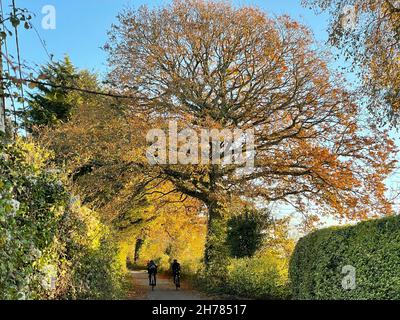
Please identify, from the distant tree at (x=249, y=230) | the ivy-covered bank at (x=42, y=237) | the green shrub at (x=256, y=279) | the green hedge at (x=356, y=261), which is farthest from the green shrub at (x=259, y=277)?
the ivy-covered bank at (x=42, y=237)

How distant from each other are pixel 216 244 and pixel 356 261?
1309 centimetres

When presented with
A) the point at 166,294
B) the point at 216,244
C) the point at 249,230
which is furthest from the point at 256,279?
the point at 166,294

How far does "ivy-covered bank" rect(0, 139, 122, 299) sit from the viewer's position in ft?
17.0

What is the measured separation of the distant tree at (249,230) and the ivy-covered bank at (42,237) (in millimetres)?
9421

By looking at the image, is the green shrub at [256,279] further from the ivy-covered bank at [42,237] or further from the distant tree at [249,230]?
the ivy-covered bank at [42,237]

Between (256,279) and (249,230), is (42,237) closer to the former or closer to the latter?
(256,279)

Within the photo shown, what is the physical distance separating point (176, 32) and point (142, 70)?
7.47 feet

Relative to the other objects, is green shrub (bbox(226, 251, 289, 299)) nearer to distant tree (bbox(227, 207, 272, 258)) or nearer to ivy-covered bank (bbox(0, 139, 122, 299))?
distant tree (bbox(227, 207, 272, 258))

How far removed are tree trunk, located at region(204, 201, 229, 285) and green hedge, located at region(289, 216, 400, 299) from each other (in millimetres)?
9499

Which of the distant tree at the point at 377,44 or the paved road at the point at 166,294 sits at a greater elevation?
the distant tree at the point at 377,44

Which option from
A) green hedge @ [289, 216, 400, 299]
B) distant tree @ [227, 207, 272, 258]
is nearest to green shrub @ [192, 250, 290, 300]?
distant tree @ [227, 207, 272, 258]

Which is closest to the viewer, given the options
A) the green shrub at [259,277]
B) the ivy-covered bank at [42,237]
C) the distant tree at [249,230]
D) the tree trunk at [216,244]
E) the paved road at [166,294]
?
the ivy-covered bank at [42,237]

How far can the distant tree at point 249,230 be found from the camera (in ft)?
64.5

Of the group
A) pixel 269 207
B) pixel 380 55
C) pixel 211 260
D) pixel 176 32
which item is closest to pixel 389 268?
pixel 380 55
